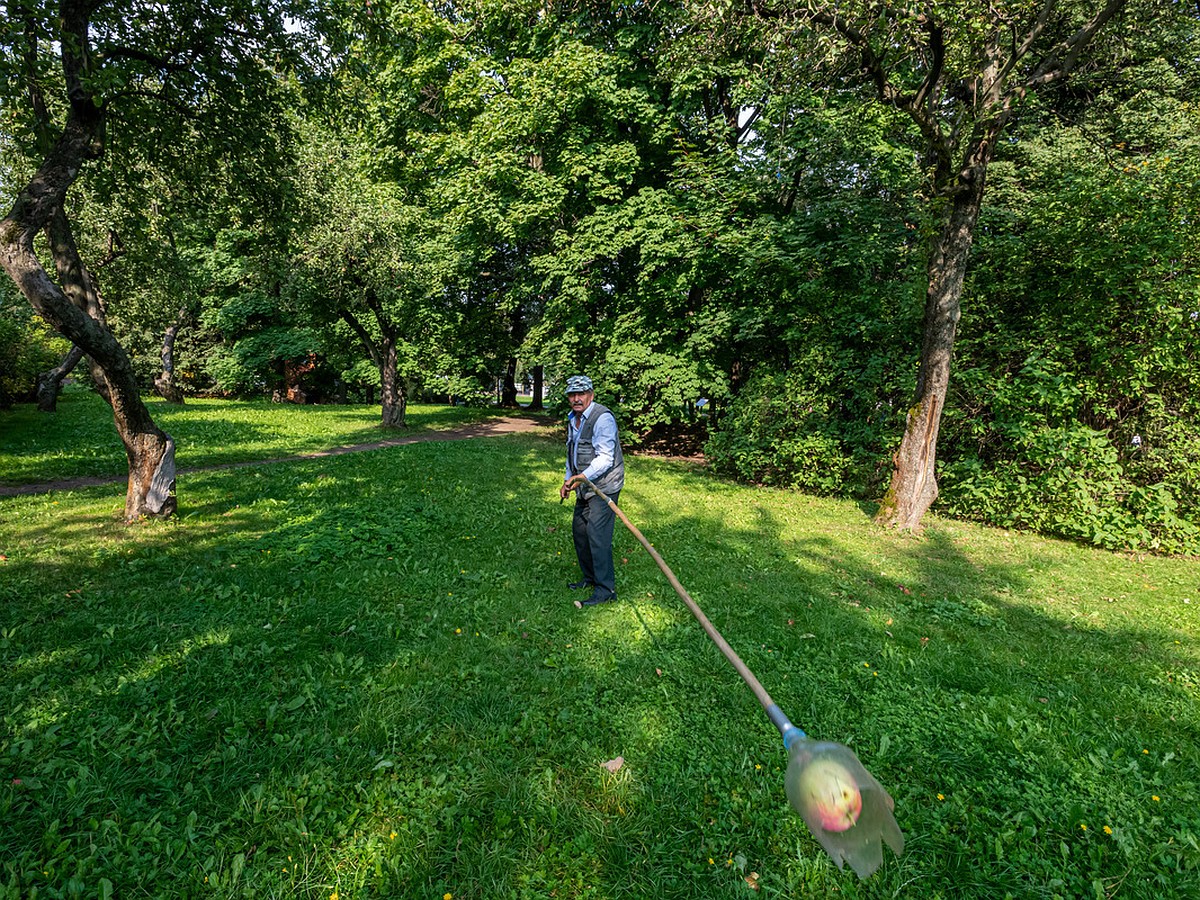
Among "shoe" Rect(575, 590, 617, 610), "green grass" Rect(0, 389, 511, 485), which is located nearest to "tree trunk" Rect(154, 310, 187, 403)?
"green grass" Rect(0, 389, 511, 485)

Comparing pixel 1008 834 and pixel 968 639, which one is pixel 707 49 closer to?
pixel 968 639

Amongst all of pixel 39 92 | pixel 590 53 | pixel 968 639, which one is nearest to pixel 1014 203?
pixel 590 53

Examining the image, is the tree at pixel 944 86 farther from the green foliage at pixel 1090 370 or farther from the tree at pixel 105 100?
the tree at pixel 105 100

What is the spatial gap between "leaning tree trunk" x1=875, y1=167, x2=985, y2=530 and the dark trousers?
19.8 feet

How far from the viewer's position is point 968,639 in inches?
205

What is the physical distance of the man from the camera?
5410mm

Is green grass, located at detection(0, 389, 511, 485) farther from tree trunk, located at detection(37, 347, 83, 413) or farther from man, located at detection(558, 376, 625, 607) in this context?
man, located at detection(558, 376, 625, 607)

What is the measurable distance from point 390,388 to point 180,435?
21.6ft

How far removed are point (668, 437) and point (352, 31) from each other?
14046 mm

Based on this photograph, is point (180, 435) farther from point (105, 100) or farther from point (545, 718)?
point (545, 718)

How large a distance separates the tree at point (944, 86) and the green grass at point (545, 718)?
2.48 metres

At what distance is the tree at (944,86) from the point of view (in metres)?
7.11

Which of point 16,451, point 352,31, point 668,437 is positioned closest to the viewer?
point 352,31

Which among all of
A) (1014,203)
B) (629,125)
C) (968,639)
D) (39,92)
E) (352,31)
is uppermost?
(629,125)
